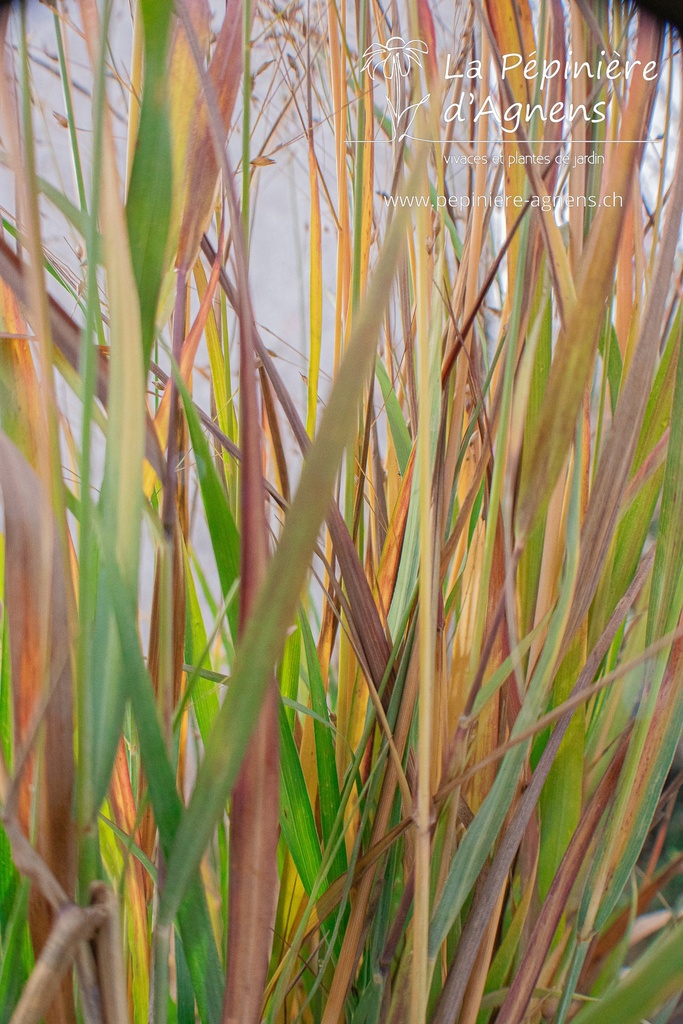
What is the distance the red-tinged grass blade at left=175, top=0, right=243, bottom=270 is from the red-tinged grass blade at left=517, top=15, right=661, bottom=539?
0.08m

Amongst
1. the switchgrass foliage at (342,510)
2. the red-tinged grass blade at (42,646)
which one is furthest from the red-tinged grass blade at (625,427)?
the red-tinged grass blade at (42,646)

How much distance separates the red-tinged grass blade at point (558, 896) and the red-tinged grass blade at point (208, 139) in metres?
0.15

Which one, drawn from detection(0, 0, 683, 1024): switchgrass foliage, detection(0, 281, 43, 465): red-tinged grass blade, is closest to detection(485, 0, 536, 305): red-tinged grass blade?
detection(0, 0, 683, 1024): switchgrass foliage

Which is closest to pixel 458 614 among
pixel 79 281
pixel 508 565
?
pixel 508 565

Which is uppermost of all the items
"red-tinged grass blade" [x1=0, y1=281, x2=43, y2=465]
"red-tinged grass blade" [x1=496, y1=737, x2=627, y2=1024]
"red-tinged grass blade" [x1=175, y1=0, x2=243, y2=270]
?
"red-tinged grass blade" [x1=175, y1=0, x2=243, y2=270]

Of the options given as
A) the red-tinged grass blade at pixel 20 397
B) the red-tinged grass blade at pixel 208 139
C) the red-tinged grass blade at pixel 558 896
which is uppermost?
the red-tinged grass blade at pixel 208 139

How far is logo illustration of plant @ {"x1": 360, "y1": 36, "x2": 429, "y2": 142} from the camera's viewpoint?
0.13m

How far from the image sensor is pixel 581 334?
0.42ft

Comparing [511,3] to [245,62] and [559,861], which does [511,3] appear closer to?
[245,62]

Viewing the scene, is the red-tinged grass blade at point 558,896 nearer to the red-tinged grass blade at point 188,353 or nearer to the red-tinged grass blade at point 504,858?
the red-tinged grass blade at point 504,858

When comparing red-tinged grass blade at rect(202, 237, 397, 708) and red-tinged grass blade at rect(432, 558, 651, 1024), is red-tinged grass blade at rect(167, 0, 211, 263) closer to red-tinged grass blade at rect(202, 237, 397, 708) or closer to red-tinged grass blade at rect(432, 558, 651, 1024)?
red-tinged grass blade at rect(202, 237, 397, 708)

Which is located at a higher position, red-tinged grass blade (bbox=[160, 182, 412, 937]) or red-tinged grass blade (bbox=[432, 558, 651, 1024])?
red-tinged grass blade (bbox=[160, 182, 412, 937])

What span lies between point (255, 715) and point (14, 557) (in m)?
0.06

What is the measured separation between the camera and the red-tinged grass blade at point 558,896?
0.51ft
